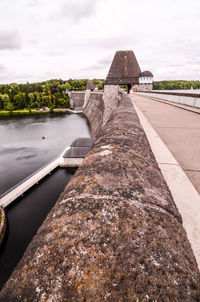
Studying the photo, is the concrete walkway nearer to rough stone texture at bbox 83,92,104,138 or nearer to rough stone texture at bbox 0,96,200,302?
rough stone texture at bbox 0,96,200,302

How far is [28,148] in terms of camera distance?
39125 millimetres

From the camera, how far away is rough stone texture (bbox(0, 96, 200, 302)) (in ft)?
2.11

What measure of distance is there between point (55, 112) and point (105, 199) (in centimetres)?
9668

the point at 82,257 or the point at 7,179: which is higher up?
the point at 82,257

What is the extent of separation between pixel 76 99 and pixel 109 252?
320 ft

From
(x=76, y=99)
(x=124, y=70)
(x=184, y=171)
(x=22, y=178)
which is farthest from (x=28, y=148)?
(x=76, y=99)

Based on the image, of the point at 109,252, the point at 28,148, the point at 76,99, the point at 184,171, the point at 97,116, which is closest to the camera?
the point at 109,252

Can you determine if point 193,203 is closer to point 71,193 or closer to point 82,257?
point 71,193

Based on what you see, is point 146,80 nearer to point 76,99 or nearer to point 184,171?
point 76,99

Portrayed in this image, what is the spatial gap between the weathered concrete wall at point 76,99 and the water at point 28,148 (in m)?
35.8

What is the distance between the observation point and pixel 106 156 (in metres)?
1.66

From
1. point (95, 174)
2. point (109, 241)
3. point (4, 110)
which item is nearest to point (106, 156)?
point (95, 174)

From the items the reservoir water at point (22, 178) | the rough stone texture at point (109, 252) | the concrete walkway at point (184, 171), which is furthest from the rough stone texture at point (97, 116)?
the rough stone texture at point (109, 252)

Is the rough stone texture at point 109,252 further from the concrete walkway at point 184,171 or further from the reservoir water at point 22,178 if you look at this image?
the reservoir water at point 22,178
